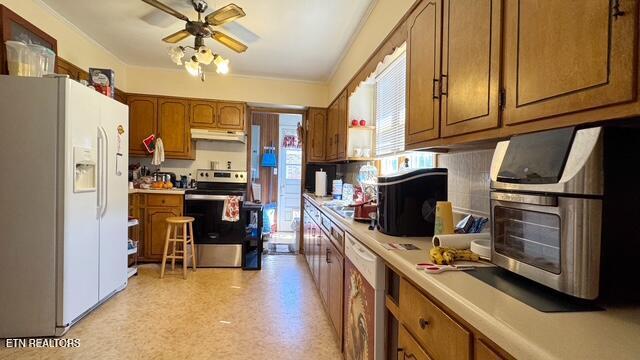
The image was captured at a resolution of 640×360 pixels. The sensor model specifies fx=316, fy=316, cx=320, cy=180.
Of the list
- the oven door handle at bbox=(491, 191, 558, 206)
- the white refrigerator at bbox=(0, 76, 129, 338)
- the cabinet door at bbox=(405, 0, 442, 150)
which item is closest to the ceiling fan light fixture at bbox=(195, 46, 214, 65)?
the white refrigerator at bbox=(0, 76, 129, 338)

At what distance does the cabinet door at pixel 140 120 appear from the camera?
4191mm

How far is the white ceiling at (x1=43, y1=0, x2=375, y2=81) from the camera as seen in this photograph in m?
2.67

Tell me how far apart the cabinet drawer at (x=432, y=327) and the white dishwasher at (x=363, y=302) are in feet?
0.70

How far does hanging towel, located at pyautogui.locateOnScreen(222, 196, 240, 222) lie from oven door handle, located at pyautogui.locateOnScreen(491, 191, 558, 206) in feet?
11.2

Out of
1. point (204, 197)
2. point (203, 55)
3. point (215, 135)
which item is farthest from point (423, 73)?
point (215, 135)

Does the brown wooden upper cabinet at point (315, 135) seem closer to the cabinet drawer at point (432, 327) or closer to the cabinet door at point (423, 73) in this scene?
the cabinet door at point (423, 73)

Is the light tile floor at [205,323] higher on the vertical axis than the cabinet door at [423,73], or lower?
lower

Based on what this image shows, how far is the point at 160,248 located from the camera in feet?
13.1

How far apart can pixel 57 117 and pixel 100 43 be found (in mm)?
1934

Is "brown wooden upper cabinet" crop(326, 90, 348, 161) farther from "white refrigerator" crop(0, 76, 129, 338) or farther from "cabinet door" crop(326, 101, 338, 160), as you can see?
"white refrigerator" crop(0, 76, 129, 338)

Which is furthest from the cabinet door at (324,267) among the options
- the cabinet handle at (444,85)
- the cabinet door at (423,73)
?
the cabinet handle at (444,85)

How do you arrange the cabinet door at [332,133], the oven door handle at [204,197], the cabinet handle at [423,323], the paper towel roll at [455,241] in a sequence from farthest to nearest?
the oven door handle at [204,197] < the cabinet door at [332,133] < the paper towel roll at [455,241] < the cabinet handle at [423,323]

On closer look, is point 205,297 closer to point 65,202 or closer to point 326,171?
point 65,202

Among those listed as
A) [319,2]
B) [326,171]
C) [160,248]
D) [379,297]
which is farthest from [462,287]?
[160,248]
